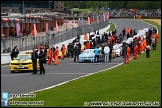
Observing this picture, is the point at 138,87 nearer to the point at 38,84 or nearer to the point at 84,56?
the point at 38,84

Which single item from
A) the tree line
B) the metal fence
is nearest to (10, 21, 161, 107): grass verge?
the metal fence

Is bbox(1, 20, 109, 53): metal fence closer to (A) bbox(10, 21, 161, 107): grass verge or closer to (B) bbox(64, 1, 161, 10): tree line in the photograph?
(A) bbox(10, 21, 161, 107): grass verge

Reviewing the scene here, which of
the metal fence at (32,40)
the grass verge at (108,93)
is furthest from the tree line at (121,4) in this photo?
the grass verge at (108,93)

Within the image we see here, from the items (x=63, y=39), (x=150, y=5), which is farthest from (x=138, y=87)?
(x=150, y=5)

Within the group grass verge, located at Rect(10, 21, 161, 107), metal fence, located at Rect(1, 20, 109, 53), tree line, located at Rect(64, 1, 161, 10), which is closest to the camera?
grass verge, located at Rect(10, 21, 161, 107)

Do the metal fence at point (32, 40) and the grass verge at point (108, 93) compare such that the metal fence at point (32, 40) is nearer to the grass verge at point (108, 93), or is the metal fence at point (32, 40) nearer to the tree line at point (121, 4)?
the grass verge at point (108, 93)

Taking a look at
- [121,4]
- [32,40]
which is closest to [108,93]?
[32,40]

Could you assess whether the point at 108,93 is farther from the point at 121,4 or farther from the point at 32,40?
the point at 121,4

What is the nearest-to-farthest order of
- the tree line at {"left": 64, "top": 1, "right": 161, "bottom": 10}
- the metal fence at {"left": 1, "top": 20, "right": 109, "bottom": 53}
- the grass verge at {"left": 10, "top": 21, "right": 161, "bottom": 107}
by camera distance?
the grass verge at {"left": 10, "top": 21, "right": 161, "bottom": 107}
the metal fence at {"left": 1, "top": 20, "right": 109, "bottom": 53}
the tree line at {"left": 64, "top": 1, "right": 161, "bottom": 10}

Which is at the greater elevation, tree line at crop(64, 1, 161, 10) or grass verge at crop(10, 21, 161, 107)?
tree line at crop(64, 1, 161, 10)

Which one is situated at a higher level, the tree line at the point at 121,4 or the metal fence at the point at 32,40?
the tree line at the point at 121,4

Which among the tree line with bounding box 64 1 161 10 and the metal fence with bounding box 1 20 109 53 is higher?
the tree line with bounding box 64 1 161 10

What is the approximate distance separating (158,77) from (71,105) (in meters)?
7.19

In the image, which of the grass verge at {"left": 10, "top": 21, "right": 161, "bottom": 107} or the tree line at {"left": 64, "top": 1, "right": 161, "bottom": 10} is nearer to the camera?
the grass verge at {"left": 10, "top": 21, "right": 161, "bottom": 107}
